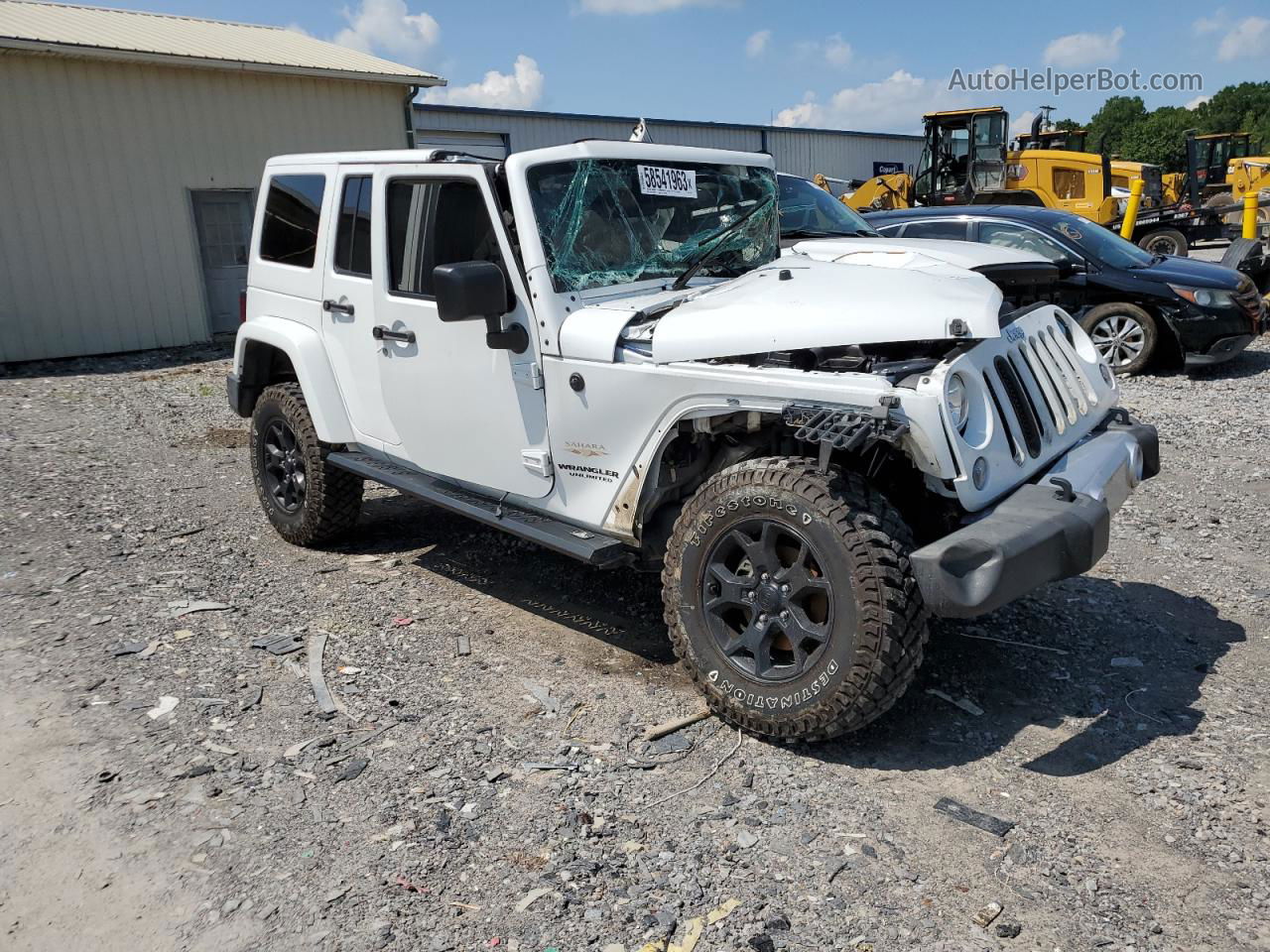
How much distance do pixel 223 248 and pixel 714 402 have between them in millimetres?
13702

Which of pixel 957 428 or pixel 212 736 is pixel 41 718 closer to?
pixel 212 736

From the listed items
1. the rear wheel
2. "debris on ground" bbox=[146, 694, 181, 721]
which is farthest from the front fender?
the rear wheel

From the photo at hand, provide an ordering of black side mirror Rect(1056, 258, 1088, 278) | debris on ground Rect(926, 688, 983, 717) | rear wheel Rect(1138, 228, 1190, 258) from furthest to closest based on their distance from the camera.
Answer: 1. rear wheel Rect(1138, 228, 1190, 258)
2. black side mirror Rect(1056, 258, 1088, 278)
3. debris on ground Rect(926, 688, 983, 717)

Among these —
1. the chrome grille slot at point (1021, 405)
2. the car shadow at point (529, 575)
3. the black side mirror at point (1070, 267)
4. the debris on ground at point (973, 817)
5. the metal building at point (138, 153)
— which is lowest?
the debris on ground at point (973, 817)

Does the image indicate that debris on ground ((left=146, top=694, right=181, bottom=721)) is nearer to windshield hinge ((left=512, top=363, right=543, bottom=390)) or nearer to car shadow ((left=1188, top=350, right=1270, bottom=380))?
windshield hinge ((left=512, top=363, right=543, bottom=390))

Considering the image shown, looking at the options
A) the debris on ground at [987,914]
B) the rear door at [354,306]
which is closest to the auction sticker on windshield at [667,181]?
the rear door at [354,306]

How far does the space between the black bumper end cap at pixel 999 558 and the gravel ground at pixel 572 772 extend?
712 mm

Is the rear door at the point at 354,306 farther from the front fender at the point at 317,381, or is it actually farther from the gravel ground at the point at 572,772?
the gravel ground at the point at 572,772

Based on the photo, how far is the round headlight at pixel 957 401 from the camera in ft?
9.95

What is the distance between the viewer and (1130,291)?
9.23 metres

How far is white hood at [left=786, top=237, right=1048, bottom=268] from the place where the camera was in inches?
201

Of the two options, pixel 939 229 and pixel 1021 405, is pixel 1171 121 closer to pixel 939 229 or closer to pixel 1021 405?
pixel 939 229

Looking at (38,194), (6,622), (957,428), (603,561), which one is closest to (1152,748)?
(957,428)

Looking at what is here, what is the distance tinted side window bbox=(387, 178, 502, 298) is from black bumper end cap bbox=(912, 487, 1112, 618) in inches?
87.0
